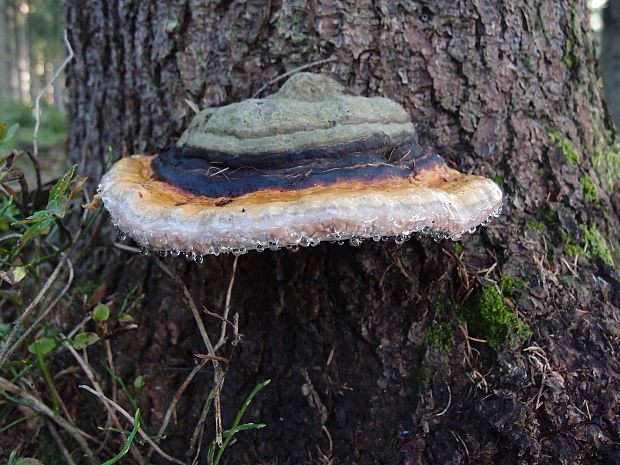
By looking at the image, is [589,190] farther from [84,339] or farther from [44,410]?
[44,410]

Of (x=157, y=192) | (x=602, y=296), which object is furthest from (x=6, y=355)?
(x=602, y=296)

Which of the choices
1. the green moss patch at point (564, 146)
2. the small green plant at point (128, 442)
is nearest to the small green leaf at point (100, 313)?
the small green plant at point (128, 442)

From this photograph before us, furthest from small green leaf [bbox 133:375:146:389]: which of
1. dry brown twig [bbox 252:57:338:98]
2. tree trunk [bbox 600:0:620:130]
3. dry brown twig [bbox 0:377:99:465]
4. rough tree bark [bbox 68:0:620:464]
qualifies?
tree trunk [bbox 600:0:620:130]

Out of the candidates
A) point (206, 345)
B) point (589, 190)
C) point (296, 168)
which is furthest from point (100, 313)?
point (589, 190)

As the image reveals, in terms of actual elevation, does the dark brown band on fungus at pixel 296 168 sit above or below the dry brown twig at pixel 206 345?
above

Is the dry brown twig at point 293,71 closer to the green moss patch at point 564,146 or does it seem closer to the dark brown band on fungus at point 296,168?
the dark brown band on fungus at point 296,168

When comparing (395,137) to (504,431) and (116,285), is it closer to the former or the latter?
(504,431)
